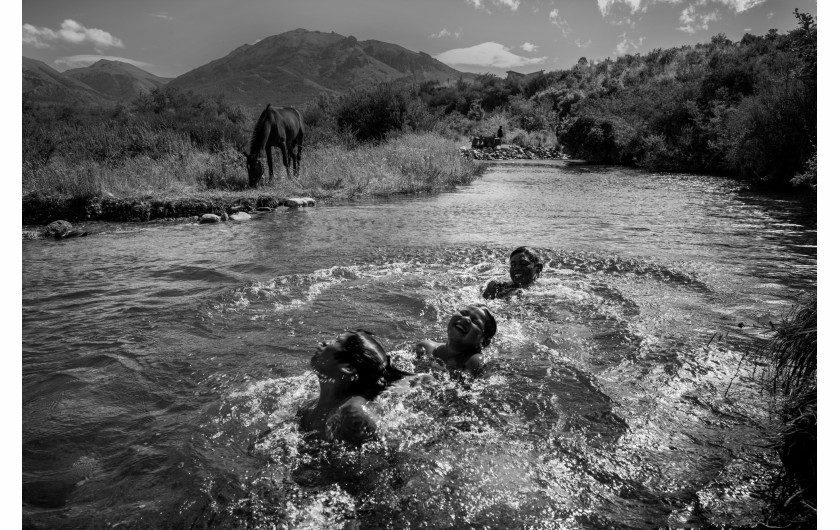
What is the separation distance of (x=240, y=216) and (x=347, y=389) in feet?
32.0

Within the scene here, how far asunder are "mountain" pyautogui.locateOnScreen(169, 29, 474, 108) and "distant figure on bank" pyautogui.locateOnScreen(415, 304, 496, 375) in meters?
57.4

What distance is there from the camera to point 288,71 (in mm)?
94125

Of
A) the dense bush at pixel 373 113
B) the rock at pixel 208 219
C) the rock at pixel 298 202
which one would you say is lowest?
the rock at pixel 208 219

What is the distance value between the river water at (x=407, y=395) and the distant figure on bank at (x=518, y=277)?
18 centimetres

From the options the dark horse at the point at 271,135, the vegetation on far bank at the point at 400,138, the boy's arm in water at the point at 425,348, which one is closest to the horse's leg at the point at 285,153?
the dark horse at the point at 271,135

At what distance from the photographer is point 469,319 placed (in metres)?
4.18

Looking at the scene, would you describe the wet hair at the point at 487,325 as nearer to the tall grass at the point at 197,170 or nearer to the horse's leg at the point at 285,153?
the tall grass at the point at 197,170

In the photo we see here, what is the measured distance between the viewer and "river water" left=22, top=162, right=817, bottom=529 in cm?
265

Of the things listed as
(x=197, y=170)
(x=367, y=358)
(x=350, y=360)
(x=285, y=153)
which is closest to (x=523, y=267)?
A: (x=367, y=358)

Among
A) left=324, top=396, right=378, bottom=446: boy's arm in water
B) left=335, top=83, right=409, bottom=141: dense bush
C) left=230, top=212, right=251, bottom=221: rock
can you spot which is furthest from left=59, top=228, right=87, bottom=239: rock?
left=335, top=83, right=409, bottom=141: dense bush

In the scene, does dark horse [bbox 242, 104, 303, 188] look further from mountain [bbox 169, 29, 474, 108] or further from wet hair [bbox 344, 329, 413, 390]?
mountain [bbox 169, 29, 474, 108]

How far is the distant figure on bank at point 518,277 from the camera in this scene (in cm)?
611

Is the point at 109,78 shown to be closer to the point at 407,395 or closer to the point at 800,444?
the point at 407,395
